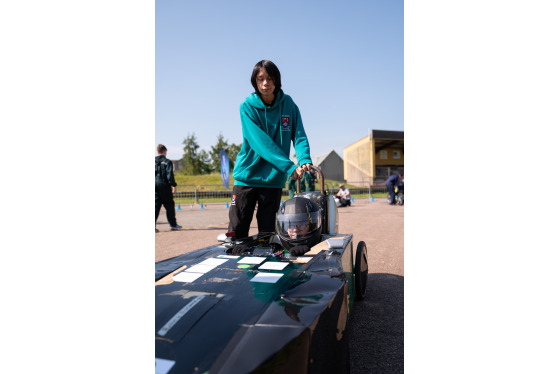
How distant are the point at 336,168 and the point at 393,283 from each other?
1808 inches

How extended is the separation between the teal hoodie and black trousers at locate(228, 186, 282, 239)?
6 cm

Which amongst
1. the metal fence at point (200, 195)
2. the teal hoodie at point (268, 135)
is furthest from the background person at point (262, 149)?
the metal fence at point (200, 195)

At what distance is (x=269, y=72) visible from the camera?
2.34 meters

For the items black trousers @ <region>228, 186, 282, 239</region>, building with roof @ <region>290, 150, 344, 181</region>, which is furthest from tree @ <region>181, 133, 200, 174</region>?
black trousers @ <region>228, 186, 282, 239</region>

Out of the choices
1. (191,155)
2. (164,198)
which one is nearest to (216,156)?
(191,155)

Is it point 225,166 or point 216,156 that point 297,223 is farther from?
point 216,156

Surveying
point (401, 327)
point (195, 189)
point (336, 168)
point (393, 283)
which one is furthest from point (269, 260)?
point (336, 168)

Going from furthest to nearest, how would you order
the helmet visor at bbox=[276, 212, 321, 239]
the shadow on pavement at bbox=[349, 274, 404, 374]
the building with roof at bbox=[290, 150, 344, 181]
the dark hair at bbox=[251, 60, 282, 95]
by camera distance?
the building with roof at bbox=[290, 150, 344, 181] → the dark hair at bbox=[251, 60, 282, 95] → the helmet visor at bbox=[276, 212, 321, 239] → the shadow on pavement at bbox=[349, 274, 404, 374]

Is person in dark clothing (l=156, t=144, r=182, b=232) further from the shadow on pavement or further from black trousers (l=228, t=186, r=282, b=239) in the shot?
the shadow on pavement

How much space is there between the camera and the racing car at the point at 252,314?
2.91 feet

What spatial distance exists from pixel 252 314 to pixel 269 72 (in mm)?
1772

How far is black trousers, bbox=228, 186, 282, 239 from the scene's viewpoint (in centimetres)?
258

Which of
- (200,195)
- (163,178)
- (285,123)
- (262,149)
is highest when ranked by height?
(285,123)

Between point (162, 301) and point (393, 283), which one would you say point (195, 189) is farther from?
point (162, 301)
